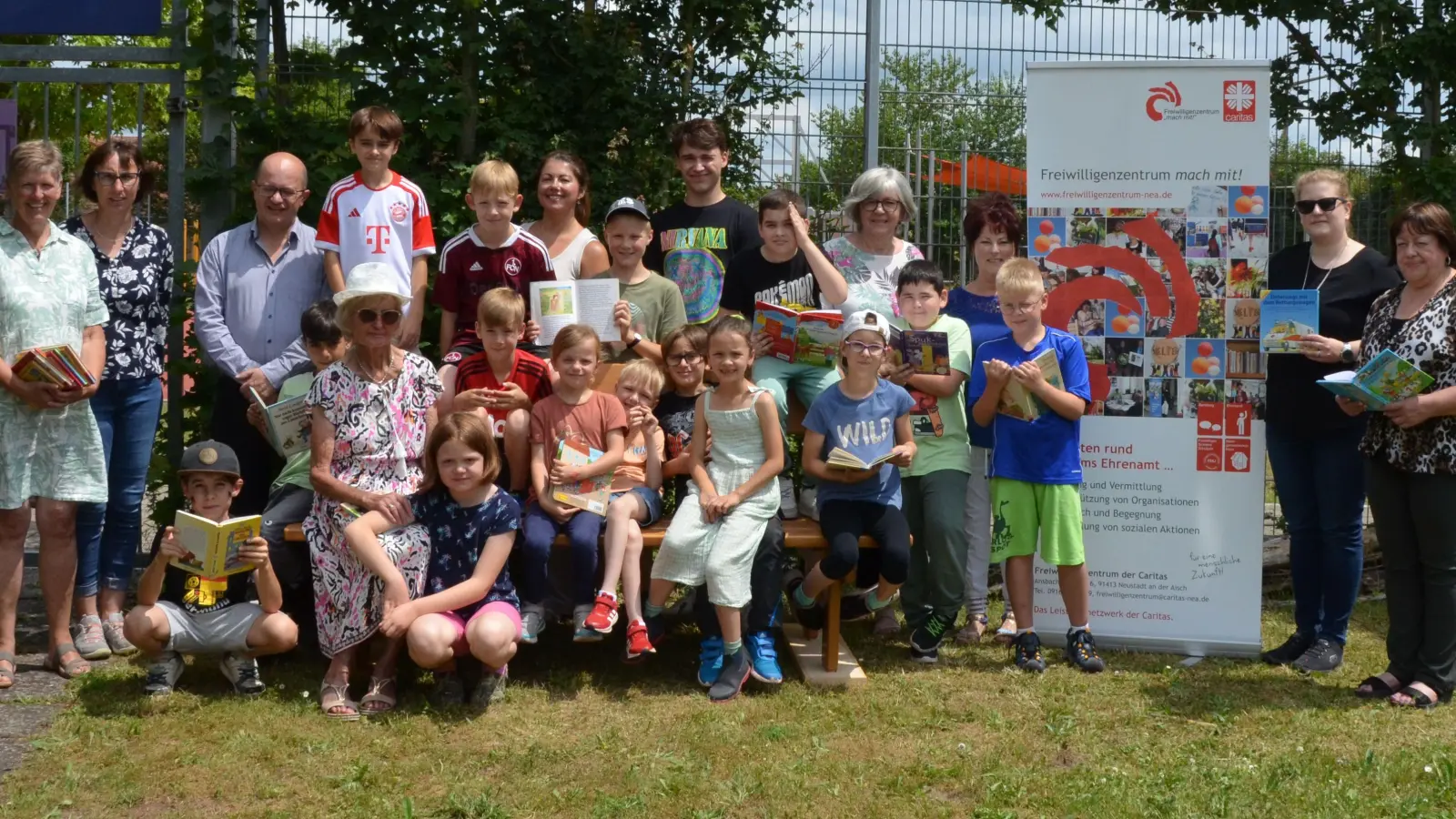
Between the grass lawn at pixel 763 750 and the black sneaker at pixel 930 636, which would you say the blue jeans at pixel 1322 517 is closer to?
the grass lawn at pixel 763 750

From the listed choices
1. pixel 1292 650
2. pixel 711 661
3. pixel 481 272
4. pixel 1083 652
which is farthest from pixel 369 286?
pixel 1292 650

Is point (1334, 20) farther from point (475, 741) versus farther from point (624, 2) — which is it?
point (475, 741)

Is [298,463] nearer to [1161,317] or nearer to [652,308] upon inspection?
[652,308]

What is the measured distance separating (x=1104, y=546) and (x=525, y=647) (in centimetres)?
252

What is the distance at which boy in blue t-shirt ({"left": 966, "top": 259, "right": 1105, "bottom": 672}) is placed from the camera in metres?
5.71

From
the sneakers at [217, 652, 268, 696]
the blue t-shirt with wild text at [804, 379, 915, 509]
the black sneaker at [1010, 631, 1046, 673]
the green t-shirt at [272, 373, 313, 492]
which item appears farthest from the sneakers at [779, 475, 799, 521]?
the sneakers at [217, 652, 268, 696]

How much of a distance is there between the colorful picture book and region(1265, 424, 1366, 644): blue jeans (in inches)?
187

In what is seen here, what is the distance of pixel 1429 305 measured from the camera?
5.20 meters

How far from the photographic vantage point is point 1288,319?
5629 mm

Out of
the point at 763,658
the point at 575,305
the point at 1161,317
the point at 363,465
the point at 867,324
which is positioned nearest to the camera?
the point at 363,465

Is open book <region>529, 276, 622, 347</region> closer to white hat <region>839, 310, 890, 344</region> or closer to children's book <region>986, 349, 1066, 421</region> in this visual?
white hat <region>839, 310, 890, 344</region>

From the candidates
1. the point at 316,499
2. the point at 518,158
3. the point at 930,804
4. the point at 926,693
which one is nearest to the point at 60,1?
the point at 518,158

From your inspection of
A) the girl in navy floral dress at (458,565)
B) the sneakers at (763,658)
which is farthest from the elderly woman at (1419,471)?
the girl in navy floral dress at (458,565)

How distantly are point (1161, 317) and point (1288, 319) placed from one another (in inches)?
23.7
